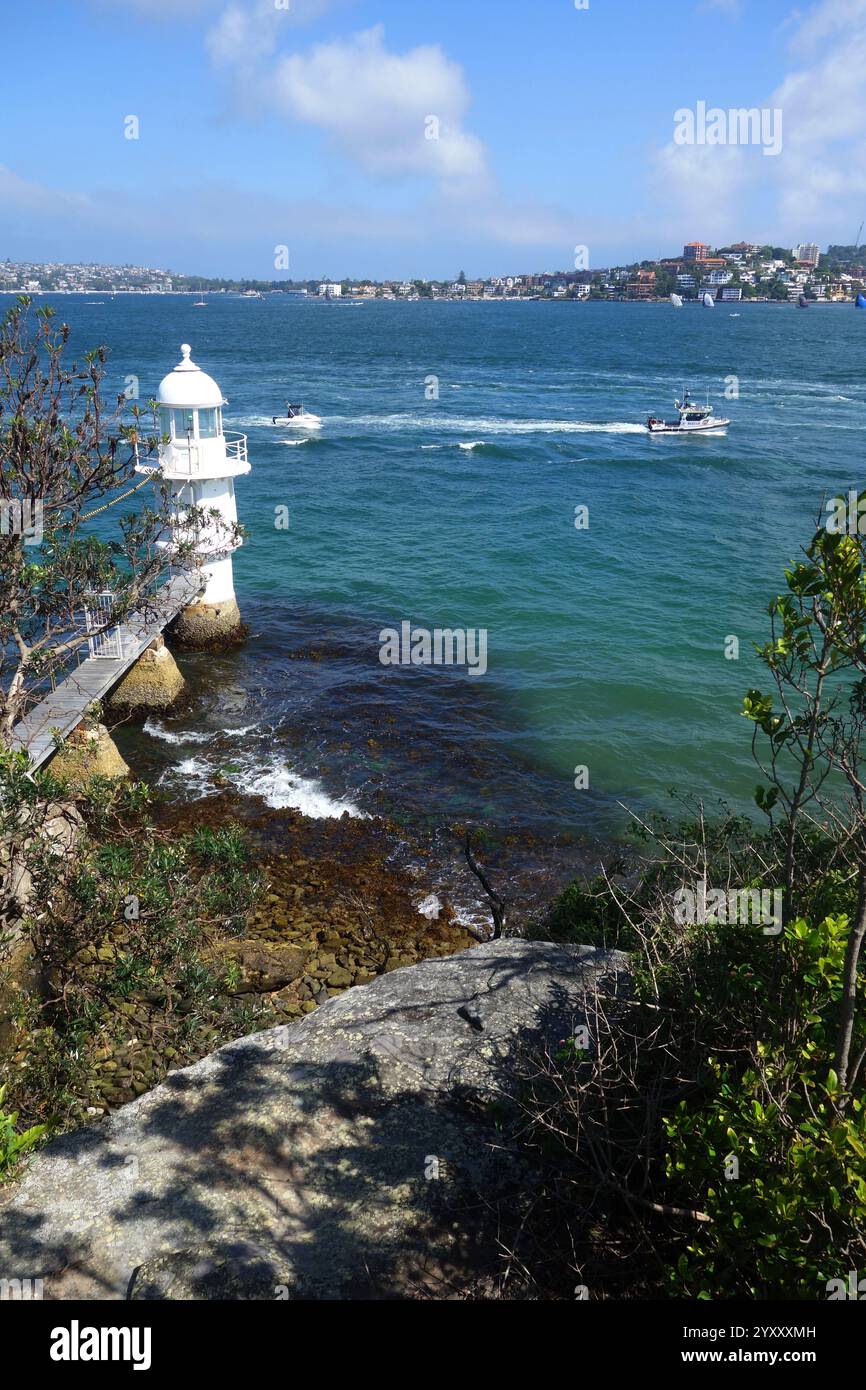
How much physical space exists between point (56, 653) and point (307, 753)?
10.1 meters

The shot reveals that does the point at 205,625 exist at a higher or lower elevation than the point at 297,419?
lower

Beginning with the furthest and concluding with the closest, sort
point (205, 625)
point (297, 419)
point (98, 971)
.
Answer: point (297, 419)
point (205, 625)
point (98, 971)

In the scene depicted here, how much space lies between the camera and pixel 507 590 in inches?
1451

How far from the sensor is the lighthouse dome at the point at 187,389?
88.2 feet

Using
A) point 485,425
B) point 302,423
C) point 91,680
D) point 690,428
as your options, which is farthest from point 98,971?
point 485,425

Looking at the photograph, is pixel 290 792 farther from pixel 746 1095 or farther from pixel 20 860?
pixel 746 1095

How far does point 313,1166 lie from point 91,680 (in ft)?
53.0

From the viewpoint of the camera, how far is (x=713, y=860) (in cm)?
1200

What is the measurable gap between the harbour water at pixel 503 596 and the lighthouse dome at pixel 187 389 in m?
7.80

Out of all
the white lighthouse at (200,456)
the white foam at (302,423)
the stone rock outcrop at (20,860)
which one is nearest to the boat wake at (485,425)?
the white foam at (302,423)

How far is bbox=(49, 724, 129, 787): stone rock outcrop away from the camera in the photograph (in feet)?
61.9

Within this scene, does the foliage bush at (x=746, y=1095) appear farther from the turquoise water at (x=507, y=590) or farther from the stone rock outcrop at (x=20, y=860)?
the turquoise water at (x=507, y=590)
